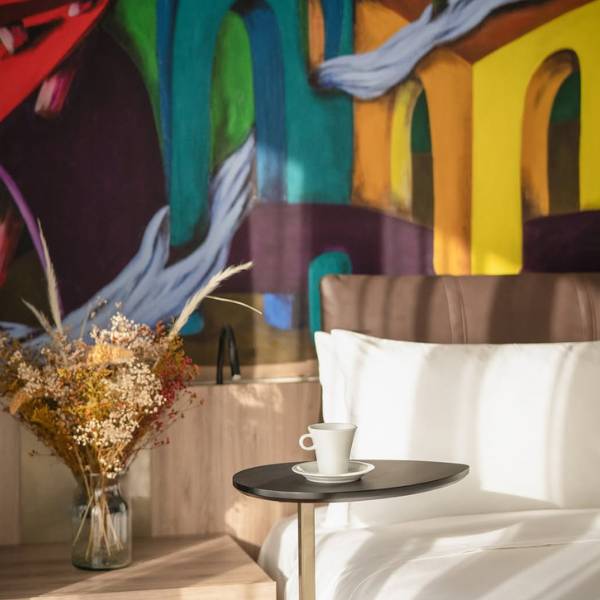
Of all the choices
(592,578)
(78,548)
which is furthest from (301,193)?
(592,578)

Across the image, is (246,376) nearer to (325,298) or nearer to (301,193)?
(325,298)

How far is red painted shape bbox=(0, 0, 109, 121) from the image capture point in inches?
115

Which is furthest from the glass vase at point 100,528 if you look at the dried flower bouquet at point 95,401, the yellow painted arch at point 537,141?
the yellow painted arch at point 537,141

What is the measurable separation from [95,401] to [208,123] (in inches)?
39.4

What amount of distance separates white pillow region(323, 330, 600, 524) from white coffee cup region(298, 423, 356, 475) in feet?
1.69

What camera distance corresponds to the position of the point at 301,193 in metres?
3.12

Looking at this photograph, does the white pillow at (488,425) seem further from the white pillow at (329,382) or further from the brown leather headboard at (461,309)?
the brown leather headboard at (461,309)

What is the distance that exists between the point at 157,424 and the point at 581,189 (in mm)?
1597

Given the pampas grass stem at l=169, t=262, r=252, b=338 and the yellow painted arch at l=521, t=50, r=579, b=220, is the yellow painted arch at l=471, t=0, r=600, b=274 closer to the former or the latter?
the yellow painted arch at l=521, t=50, r=579, b=220

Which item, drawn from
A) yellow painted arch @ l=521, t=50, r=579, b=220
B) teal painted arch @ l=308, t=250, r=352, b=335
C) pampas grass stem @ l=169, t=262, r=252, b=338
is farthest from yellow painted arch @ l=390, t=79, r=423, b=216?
pampas grass stem @ l=169, t=262, r=252, b=338

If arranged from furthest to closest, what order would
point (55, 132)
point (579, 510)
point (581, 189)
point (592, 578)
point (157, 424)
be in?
point (581, 189) → point (55, 132) → point (157, 424) → point (579, 510) → point (592, 578)

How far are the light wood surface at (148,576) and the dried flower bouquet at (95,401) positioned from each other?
0.11 m

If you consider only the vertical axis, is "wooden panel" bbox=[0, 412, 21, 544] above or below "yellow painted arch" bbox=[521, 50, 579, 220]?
below

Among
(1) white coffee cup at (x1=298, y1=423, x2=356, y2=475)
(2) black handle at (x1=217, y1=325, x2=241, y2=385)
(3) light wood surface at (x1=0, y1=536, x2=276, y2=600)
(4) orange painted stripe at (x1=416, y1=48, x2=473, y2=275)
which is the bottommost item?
(3) light wood surface at (x1=0, y1=536, x2=276, y2=600)
